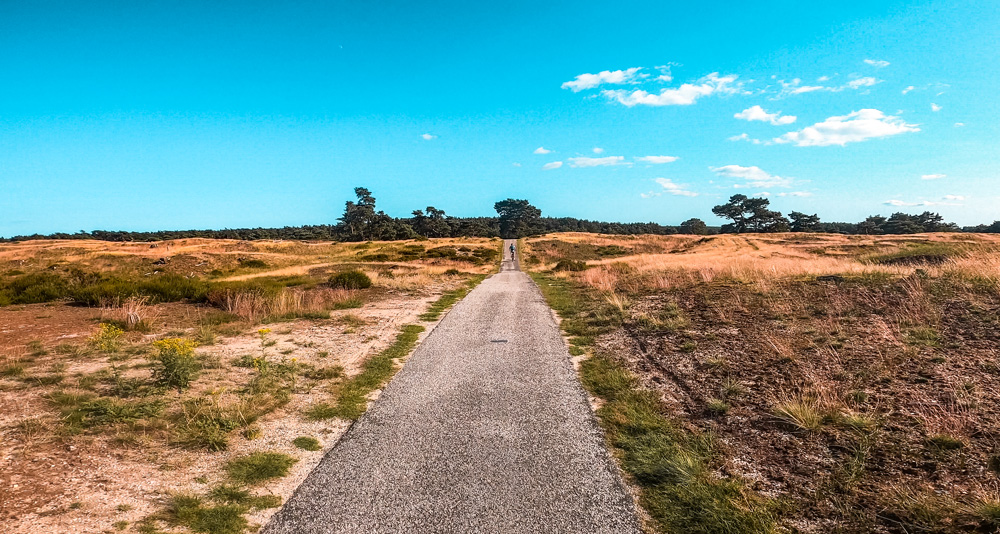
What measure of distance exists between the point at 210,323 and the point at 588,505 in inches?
548

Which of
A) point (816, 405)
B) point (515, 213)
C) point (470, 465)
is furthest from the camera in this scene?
point (515, 213)

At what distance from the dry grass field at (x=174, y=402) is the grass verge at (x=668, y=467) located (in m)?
3.87

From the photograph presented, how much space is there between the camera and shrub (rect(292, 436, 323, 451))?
18.2ft

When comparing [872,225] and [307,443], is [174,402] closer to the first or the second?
[307,443]

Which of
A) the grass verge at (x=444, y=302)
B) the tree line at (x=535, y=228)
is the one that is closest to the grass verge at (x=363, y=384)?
the grass verge at (x=444, y=302)

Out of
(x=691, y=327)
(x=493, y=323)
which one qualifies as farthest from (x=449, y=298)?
(x=691, y=327)

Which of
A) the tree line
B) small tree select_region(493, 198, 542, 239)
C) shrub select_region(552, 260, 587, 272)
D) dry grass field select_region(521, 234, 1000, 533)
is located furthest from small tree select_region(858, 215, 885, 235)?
dry grass field select_region(521, 234, 1000, 533)

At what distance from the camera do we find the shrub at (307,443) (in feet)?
18.2

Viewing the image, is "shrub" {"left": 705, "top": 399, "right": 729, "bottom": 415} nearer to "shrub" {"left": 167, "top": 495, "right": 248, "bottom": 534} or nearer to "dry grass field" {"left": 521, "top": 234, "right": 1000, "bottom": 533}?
"dry grass field" {"left": 521, "top": 234, "right": 1000, "bottom": 533}

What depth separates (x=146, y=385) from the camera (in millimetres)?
7758

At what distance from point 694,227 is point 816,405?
461 ft

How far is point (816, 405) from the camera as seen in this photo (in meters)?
6.00

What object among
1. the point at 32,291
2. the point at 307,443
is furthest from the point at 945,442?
the point at 32,291

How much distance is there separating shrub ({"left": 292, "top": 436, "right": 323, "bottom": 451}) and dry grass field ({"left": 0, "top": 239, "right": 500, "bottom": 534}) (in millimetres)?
26
